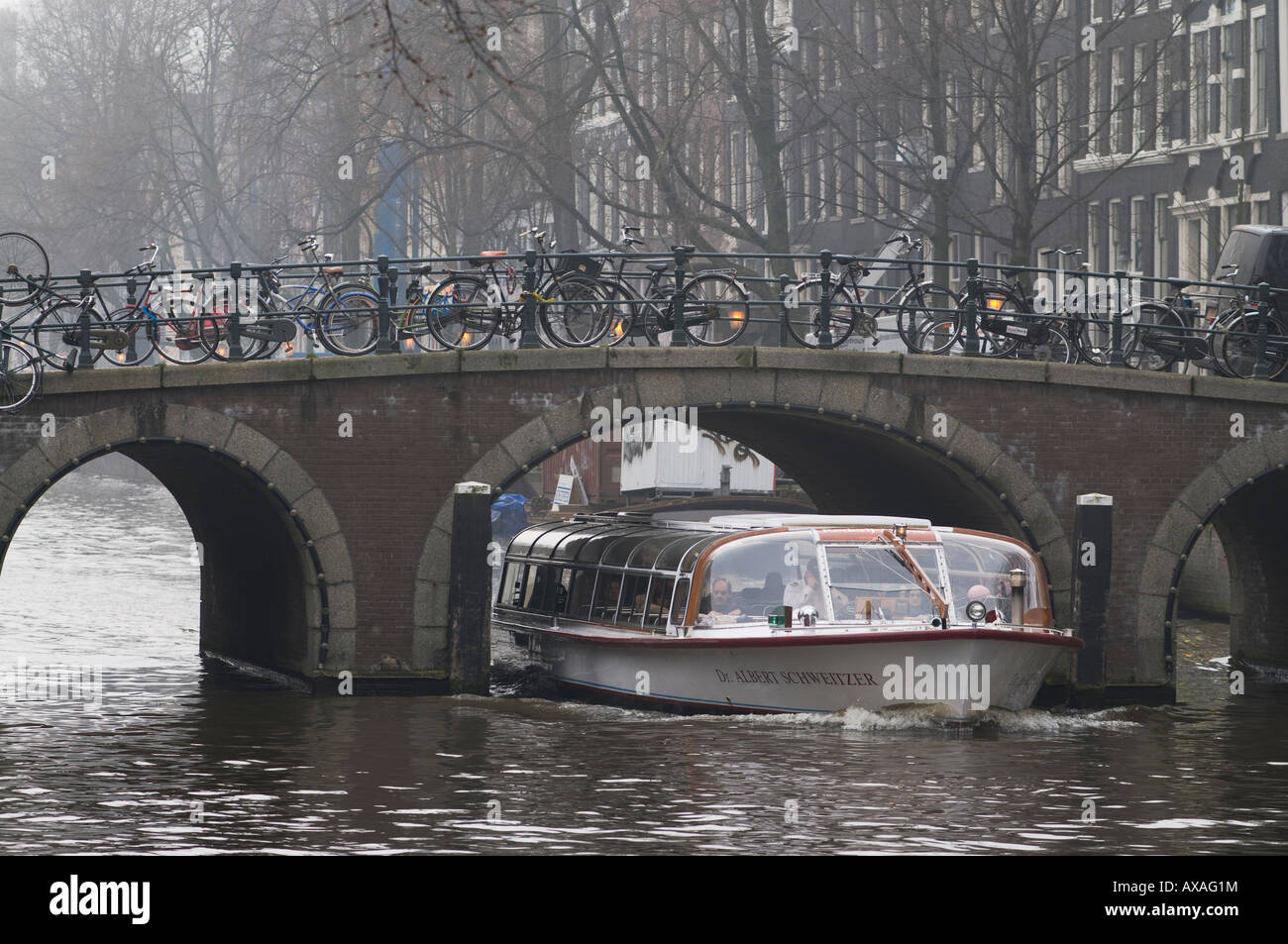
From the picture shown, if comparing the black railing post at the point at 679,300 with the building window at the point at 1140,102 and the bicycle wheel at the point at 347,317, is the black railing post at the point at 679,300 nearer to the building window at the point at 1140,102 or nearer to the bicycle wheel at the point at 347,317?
the bicycle wheel at the point at 347,317

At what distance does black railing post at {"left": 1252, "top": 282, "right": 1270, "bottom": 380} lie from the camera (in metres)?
23.9

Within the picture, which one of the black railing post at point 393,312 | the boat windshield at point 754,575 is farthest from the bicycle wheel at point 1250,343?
the black railing post at point 393,312

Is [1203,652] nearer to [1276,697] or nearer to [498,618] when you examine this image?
[1276,697]

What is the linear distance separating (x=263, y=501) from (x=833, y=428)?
20.6 feet

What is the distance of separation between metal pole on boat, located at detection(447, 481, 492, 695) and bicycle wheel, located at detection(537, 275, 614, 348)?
1832mm

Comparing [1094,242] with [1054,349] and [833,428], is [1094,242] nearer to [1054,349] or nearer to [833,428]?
[1054,349]

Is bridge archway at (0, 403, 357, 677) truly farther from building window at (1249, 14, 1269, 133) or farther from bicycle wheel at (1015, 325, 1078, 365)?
building window at (1249, 14, 1269, 133)

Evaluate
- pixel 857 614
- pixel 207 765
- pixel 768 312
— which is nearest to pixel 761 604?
pixel 857 614

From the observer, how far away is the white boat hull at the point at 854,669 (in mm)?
20734

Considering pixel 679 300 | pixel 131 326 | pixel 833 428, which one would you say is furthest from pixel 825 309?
pixel 131 326

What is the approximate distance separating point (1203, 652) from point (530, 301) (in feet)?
35.4

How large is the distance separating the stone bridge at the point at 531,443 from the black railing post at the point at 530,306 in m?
0.41

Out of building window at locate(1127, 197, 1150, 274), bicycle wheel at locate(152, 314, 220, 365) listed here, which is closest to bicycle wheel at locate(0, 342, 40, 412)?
bicycle wheel at locate(152, 314, 220, 365)

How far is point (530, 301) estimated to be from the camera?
23.1 m
